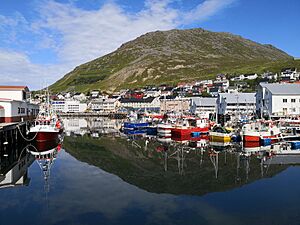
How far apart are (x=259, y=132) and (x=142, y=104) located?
95.3m

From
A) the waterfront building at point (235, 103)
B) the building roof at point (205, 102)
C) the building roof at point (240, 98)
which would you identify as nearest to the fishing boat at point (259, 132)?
the waterfront building at point (235, 103)

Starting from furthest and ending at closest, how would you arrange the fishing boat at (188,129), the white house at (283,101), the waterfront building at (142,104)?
the waterfront building at (142,104) → the white house at (283,101) → the fishing boat at (188,129)

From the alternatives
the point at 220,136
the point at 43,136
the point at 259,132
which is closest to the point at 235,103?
the point at 220,136

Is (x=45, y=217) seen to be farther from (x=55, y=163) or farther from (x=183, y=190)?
(x=55, y=163)

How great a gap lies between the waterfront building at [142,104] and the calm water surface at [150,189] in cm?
9826

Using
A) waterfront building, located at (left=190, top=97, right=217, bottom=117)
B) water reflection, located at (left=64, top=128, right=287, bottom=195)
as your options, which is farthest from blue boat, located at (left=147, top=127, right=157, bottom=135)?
waterfront building, located at (left=190, top=97, right=217, bottom=117)

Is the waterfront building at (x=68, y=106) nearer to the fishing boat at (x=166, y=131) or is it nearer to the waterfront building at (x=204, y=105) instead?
the waterfront building at (x=204, y=105)

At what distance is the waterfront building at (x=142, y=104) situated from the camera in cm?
12835

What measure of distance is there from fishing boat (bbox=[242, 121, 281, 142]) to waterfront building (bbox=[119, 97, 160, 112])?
87.5m

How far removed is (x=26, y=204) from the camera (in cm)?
1520

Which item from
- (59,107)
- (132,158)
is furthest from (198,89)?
(132,158)

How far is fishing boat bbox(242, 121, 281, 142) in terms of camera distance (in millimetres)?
36438

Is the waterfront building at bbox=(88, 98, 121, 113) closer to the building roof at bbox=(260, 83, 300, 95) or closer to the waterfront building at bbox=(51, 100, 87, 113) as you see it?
the waterfront building at bbox=(51, 100, 87, 113)

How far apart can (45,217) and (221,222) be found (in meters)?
7.07
